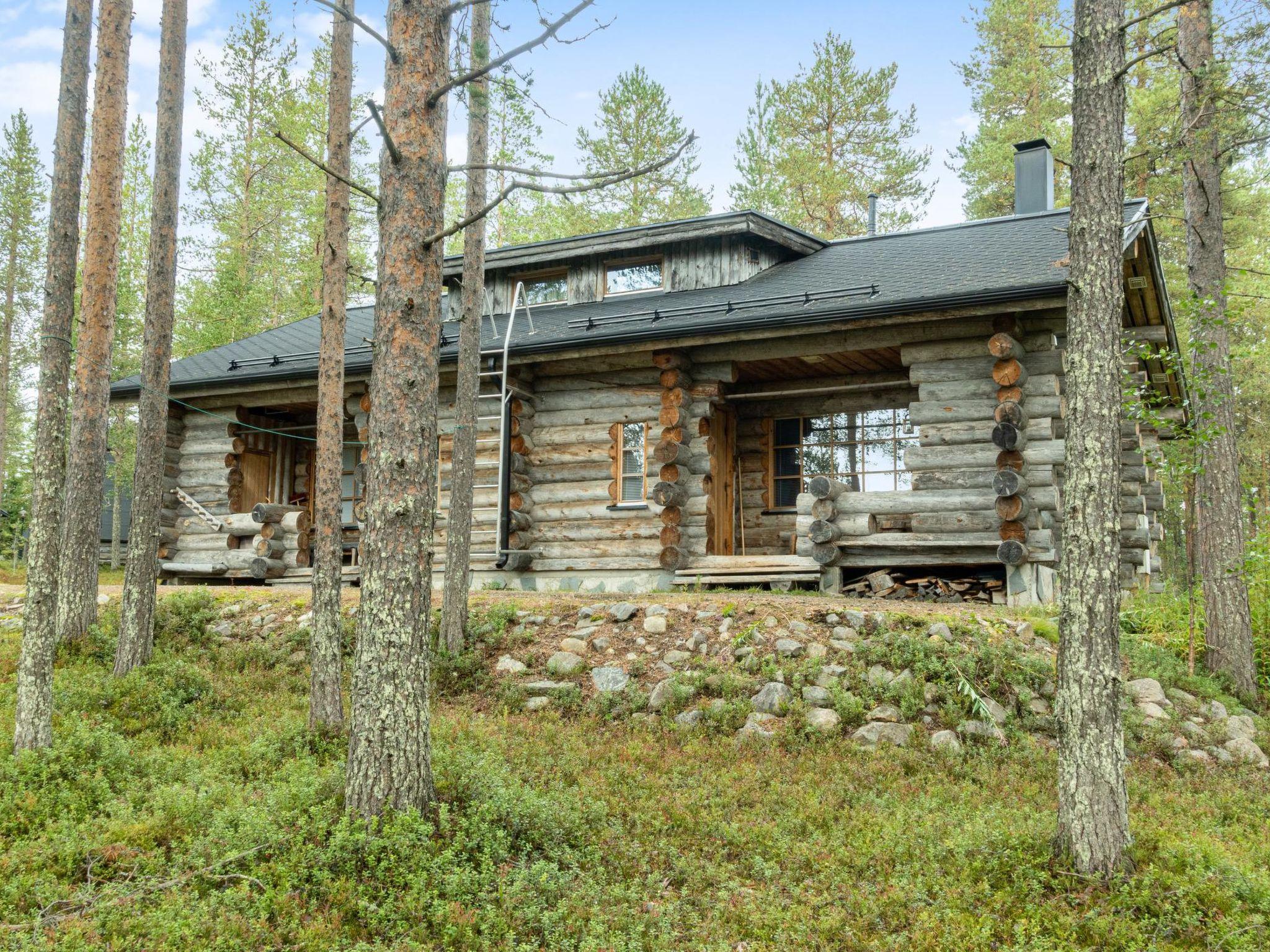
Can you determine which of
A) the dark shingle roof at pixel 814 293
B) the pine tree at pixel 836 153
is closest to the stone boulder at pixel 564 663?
the dark shingle roof at pixel 814 293

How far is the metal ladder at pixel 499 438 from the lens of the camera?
46.4ft

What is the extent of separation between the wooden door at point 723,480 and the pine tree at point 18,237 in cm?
2031

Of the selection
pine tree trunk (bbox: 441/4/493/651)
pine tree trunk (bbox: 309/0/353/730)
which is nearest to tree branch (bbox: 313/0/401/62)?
pine tree trunk (bbox: 309/0/353/730)

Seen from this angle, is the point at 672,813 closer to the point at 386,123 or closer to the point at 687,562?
the point at 386,123

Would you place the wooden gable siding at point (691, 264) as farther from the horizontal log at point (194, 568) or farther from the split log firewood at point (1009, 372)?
the horizontal log at point (194, 568)

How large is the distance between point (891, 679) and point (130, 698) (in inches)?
263

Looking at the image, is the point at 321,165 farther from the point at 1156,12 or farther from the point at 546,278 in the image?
the point at 546,278

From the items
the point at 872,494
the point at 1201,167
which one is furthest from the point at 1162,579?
the point at 1201,167

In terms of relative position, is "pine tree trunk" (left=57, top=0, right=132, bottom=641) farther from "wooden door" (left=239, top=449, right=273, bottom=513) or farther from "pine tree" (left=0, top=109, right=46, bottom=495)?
"pine tree" (left=0, top=109, right=46, bottom=495)

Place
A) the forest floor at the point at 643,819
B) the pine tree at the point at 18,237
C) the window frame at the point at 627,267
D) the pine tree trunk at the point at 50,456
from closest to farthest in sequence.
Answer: the forest floor at the point at 643,819 → the pine tree trunk at the point at 50,456 → the window frame at the point at 627,267 → the pine tree at the point at 18,237

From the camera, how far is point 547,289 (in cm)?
1812

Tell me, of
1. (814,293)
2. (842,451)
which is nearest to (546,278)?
(814,293)

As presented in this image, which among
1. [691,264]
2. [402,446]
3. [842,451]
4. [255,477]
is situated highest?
[691,264]

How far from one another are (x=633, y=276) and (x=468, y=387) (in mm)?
7677
